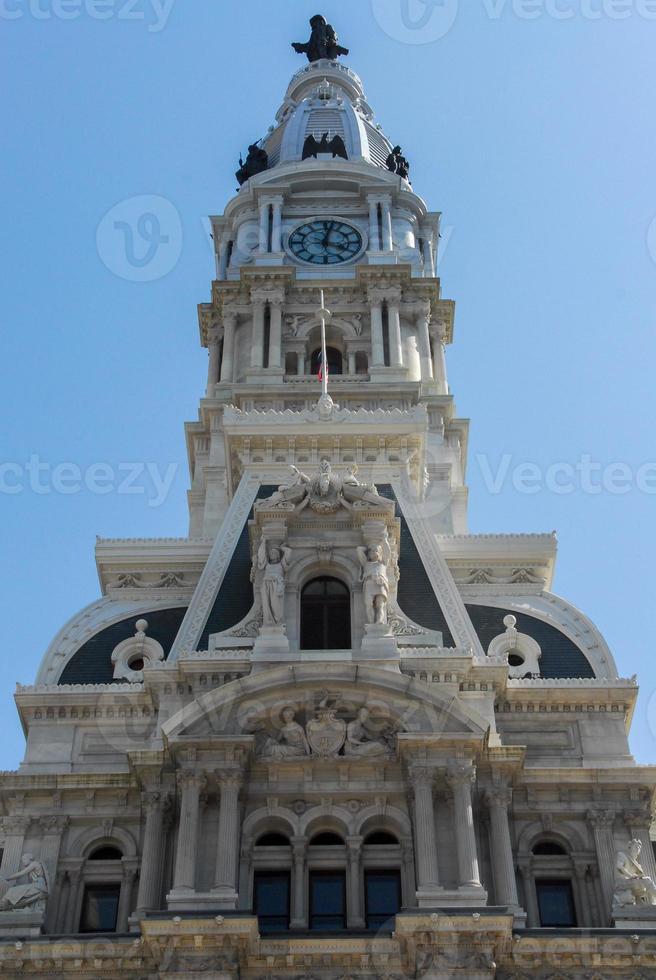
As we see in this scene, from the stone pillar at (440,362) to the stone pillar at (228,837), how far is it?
110 ft

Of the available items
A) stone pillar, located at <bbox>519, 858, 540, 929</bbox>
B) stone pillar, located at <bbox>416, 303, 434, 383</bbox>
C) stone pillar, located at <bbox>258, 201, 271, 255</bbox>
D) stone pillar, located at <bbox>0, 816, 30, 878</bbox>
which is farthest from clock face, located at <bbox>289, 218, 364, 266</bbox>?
stone pillar, located at <bbox>519, 858, 540, 929</bbox>

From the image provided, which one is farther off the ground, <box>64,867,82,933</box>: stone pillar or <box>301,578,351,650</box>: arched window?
<box>301,578,351,650</box>: arched window

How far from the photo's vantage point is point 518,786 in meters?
39.0

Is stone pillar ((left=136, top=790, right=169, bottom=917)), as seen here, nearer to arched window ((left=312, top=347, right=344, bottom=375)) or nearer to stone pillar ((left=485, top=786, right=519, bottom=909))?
stone pillar ((left=485, top=786, right=519, bottom=909))

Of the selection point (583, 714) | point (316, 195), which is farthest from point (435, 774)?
point (316, 195)

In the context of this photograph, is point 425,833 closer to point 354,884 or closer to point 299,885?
point 354,884

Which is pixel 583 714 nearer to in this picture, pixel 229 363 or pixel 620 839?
pixel 620 839

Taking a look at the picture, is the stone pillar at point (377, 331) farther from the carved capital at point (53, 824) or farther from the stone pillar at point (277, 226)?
the carved capital at point (53, 824)

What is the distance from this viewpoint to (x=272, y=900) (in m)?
36.8

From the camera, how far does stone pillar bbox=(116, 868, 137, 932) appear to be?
37.0m

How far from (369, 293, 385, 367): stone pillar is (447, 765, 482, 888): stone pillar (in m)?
31.7

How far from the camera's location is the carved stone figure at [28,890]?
3628cm

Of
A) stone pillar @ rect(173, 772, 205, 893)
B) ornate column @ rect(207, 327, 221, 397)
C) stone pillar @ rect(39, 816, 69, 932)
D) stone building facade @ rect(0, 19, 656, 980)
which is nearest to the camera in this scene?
stone building facade @ rect(0, 19, 656, 980)

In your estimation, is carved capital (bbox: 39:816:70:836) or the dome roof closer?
carved capital (bbox: 39:816:70:836)
